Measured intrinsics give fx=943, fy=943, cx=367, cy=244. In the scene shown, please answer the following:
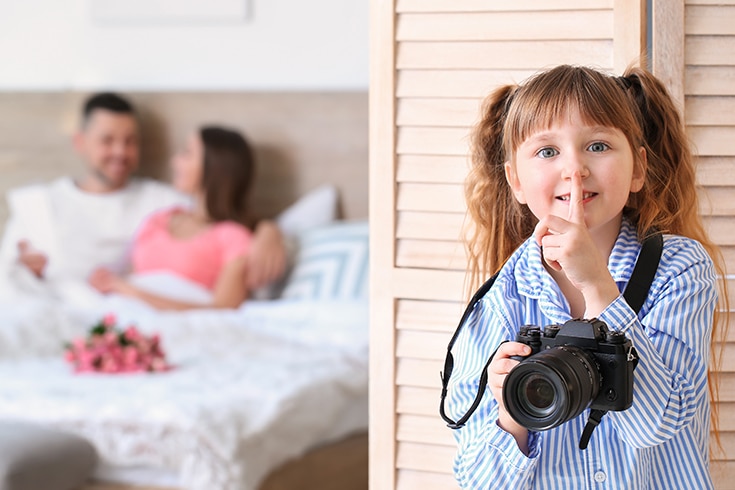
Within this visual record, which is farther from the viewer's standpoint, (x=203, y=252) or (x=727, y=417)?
(x=203, y=252)

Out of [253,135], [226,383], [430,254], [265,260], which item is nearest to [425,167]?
[430,254]

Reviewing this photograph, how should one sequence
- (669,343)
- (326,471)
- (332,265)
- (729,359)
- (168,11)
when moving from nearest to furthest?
(669,343) < (729,359) < (326,471) < (332,265) < (168,11)

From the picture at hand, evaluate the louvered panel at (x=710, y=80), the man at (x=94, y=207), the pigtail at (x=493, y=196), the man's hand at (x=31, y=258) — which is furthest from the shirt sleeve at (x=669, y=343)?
the man's hand at (x=31, y=258)

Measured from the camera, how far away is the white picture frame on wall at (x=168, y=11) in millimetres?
3643

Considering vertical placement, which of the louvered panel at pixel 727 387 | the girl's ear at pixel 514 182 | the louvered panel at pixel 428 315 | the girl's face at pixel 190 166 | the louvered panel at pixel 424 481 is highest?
the girl's face at pixel 190 166

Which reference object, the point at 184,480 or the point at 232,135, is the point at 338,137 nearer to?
the point at 232,135

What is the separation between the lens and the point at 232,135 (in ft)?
11.6

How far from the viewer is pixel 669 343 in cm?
98

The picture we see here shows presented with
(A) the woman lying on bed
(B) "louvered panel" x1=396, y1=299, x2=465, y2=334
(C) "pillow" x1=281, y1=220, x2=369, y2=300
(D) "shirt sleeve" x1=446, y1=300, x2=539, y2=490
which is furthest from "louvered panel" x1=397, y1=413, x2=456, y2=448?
(A) the woman lying on bed

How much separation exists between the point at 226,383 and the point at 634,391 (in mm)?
1608

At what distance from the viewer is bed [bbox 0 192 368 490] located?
2.16m

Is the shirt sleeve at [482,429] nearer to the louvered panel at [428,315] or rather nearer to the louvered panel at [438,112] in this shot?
the louvered panel at [428,315]

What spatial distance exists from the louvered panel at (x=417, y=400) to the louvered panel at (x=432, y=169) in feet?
0.99

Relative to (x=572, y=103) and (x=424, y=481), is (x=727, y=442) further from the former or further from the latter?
(x=572, y=103)
